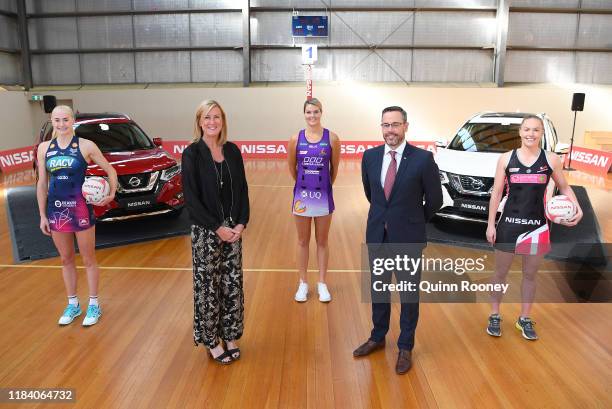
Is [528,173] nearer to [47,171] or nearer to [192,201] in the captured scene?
[192,201]

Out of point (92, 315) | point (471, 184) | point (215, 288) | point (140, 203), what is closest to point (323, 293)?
point (215, 288)

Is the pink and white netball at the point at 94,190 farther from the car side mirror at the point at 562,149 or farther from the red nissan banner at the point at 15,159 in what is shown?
the red nissan banner at the point at 15,159

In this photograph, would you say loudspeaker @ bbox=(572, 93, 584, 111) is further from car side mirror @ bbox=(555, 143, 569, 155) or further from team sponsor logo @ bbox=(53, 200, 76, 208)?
team sponsor logo @ bbox=(53, 200, 76, 208)

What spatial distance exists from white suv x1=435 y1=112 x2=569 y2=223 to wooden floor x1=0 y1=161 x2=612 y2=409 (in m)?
1.76

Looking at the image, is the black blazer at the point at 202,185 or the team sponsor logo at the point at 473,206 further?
the team sponsor logo at the point at 473,206

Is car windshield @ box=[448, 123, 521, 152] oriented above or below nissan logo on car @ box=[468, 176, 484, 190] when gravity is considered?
above

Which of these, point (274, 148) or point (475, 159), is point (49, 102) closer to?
point (274, 148)

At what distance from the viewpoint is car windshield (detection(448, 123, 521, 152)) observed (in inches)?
271

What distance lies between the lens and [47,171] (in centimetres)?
372

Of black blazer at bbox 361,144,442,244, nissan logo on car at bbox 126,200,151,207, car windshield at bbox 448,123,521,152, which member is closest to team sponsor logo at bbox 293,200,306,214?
black blazer at bbox 361,144,442,244

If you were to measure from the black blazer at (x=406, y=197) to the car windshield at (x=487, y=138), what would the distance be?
424 centimetres

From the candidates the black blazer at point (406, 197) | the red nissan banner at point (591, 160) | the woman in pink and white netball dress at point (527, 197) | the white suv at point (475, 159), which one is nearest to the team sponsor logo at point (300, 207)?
the black blazer at point (406, 197)

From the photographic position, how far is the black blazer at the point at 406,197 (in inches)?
115

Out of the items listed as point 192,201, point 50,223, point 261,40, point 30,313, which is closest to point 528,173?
point 192,201
